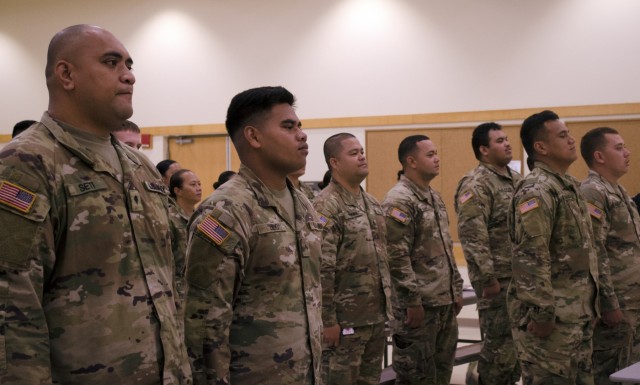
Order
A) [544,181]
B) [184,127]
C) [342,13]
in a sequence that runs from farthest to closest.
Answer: [184,127], [342,13], [544,181]

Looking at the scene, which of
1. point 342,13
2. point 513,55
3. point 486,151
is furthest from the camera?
point 342,13

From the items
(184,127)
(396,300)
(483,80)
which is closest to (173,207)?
(396,300)

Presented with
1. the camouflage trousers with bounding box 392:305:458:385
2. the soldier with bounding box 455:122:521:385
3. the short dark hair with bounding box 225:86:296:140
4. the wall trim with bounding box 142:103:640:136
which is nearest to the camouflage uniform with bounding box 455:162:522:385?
the soldier with bounding box 455:122:521:385

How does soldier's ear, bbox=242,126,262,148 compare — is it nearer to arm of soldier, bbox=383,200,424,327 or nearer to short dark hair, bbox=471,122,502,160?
arm of soldier, bbox=383,200,424,327

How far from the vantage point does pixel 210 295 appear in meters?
2.22

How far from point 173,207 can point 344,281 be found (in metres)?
1.14

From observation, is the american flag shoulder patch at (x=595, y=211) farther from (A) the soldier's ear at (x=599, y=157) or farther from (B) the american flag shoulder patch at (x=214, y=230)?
(B) the american flag shoulder patch at (x=214, y=230)

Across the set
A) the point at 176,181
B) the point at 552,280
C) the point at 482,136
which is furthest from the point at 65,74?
the point at 482,136

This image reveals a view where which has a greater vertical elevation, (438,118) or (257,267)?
(438,118)

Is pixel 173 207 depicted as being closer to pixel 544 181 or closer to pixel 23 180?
pixel 544 181

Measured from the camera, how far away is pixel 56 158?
182 cm

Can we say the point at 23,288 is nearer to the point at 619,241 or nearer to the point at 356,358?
the point at 356,358

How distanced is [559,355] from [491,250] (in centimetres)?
159

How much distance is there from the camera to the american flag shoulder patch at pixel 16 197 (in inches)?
66.4
